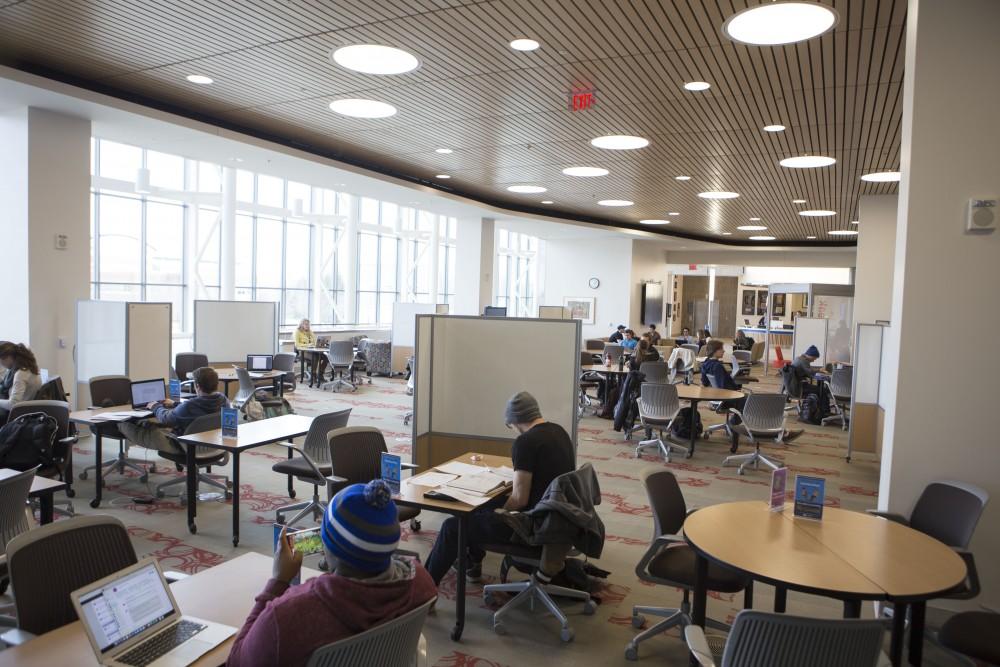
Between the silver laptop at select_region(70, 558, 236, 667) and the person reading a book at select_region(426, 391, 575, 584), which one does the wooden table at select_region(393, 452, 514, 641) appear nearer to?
the person reading a book at select_region(426, 391, 575, 584)

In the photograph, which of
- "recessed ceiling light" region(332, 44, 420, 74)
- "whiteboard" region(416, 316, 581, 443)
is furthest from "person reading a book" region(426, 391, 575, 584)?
"recessed ceiling light" region(332, 44, 420, 74)

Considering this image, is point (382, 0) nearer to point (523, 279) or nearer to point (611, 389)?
point (611, 389)

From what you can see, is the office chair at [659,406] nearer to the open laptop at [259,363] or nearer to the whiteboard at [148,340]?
the open laptop at [259,363]

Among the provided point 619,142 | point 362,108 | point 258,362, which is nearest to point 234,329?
point 258,362

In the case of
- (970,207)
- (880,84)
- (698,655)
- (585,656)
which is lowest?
(585,656)

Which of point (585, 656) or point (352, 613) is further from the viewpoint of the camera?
point (585, 656)

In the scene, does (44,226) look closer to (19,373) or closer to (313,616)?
(19,373)

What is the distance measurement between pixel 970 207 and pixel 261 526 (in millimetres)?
5203

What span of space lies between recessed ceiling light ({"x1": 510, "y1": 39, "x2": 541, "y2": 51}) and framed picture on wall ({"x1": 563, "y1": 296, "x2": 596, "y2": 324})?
569 inches

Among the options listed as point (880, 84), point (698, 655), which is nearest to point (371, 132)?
point (880, 84)

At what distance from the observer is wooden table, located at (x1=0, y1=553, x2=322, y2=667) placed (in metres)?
2.00

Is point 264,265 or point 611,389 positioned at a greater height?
point 264,265

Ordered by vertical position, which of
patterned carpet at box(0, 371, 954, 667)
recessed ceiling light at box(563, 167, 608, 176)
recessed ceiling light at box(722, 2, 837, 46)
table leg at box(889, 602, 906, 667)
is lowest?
patterned carpet at box(0, 371, 954, 667)

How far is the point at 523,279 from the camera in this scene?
25312mm
